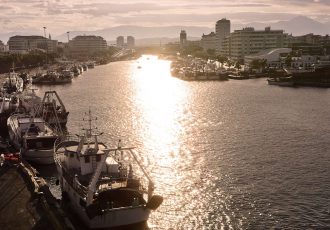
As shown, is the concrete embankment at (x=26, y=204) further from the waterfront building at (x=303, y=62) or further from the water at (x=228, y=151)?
the waterfront building at (x=303, y=62)

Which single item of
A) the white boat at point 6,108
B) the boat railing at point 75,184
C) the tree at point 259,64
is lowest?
the boat railing at point 75,184

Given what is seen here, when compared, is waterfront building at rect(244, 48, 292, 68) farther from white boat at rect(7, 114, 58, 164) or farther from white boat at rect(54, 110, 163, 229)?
white boat at rect(54, 110, 163, 229)

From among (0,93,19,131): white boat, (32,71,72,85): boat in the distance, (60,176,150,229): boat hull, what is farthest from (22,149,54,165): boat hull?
(32,71,72,85): boat in the distance

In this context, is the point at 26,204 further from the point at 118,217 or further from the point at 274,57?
the point at 274,57

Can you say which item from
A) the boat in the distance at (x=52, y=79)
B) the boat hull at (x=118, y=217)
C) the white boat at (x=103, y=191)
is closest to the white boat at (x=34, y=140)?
the white boat at (x=103, y=191)

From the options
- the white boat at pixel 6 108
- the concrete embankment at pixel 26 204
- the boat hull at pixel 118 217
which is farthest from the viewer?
the white boat at pixel 6 108

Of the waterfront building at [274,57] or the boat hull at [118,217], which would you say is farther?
the waterfront building at [274,57]
